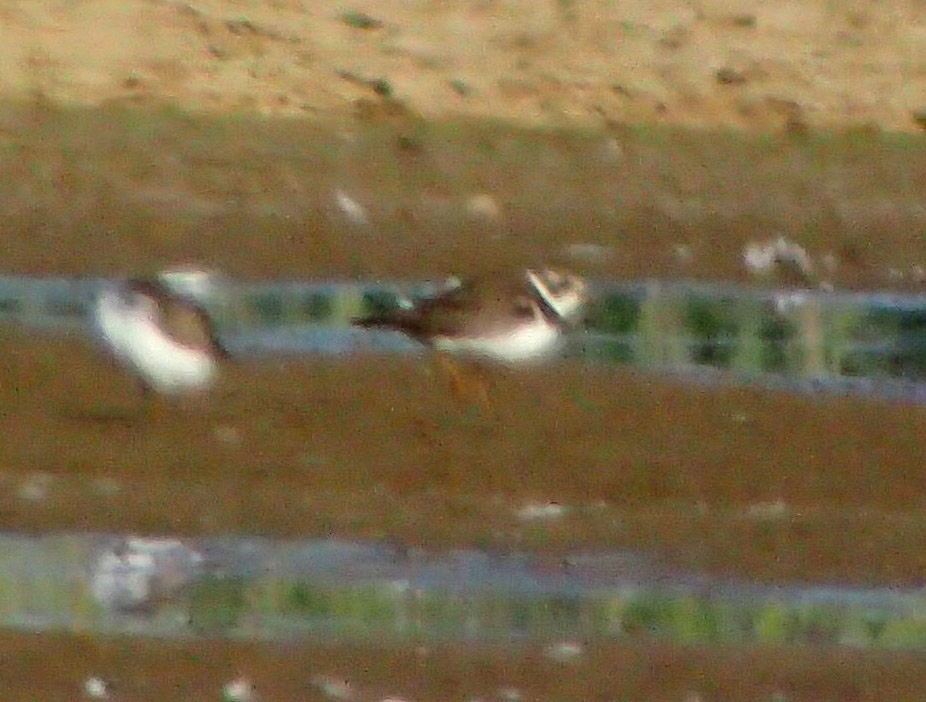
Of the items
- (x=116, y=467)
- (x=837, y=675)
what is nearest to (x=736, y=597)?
(x=837, y=675)

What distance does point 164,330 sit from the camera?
103 inches

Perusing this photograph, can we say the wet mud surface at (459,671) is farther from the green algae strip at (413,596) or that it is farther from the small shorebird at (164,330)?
the small shorebird at (164,330)

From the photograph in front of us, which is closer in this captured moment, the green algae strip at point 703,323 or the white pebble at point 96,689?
the white pebble at point 96,689

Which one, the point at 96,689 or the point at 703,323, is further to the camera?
the point at 703,323

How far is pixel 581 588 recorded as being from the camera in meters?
2.80

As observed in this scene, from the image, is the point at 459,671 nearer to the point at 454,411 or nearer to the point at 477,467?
the point at 477,467

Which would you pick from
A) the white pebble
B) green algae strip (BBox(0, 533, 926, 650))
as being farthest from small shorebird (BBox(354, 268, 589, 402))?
the white pebble

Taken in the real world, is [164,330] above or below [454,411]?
above

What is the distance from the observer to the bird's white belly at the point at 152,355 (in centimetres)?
Answer: 267

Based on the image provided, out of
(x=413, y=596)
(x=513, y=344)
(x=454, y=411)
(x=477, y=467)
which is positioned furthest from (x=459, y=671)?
(x=513, y=344)

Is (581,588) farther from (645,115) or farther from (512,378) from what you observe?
(645,115)

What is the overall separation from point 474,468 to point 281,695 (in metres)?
0.66

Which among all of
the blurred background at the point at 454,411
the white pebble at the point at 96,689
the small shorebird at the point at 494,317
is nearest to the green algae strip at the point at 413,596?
the blurred background at the point at 454,411

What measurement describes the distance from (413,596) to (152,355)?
0.81 metres
